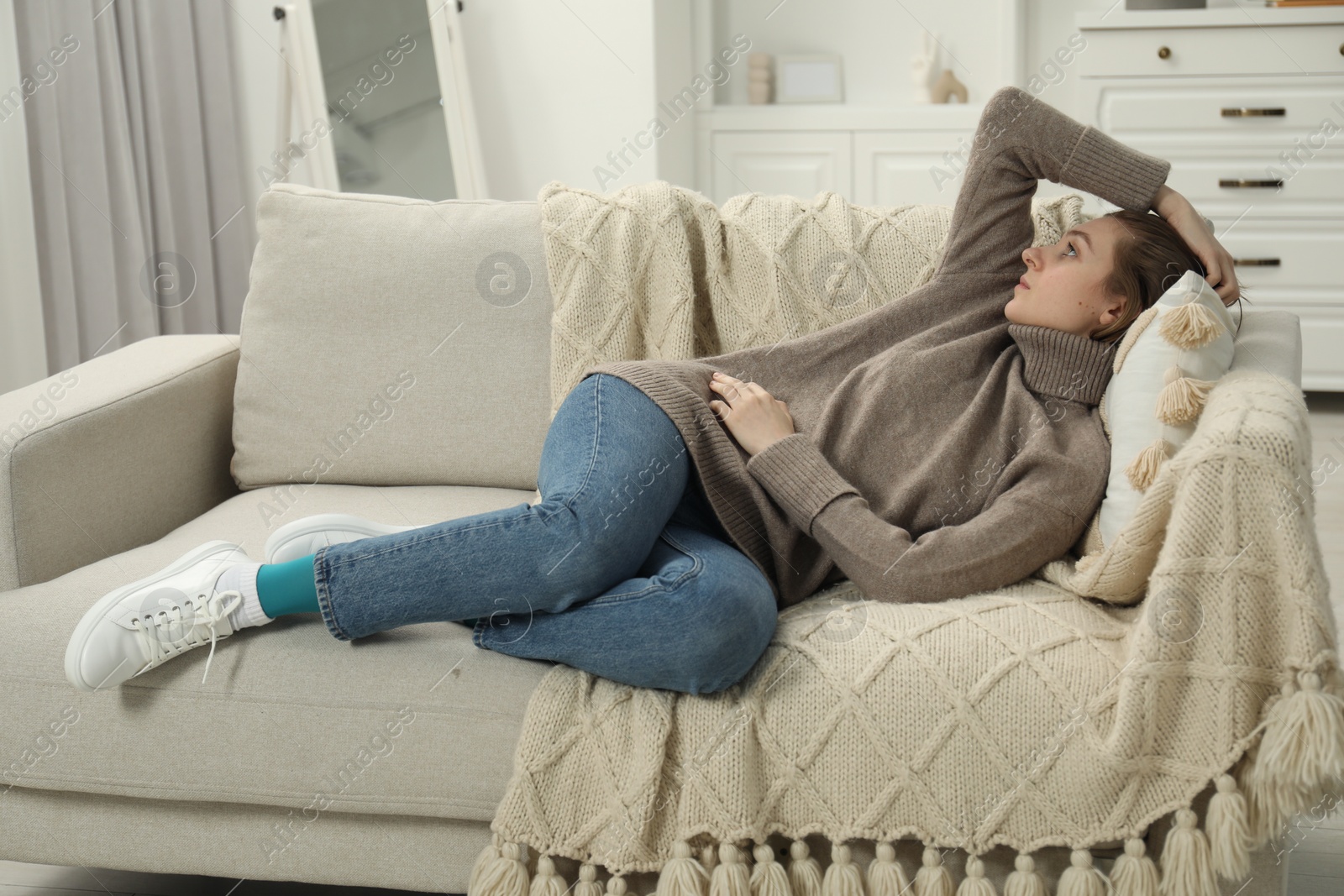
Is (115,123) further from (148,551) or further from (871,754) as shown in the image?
(871,754)

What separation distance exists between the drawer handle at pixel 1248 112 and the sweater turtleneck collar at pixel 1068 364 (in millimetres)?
2369

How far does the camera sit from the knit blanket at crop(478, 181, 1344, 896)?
3.47ft

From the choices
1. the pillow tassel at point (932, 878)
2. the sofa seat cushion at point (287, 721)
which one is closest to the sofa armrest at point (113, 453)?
the sofa seat cushion at point (287, 721)

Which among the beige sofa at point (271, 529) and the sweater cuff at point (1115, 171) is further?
the sweater cuff at point (1115, 171)

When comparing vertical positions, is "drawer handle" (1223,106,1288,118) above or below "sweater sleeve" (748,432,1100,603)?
above

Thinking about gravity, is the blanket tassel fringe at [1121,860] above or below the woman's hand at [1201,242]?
below

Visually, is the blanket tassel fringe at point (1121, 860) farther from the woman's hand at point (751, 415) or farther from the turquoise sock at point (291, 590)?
the woman's hand at point (751, 415)

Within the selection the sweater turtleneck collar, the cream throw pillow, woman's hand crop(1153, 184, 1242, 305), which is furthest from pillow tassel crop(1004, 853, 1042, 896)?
woman's hand crop(1153, 184, 1242, 305)

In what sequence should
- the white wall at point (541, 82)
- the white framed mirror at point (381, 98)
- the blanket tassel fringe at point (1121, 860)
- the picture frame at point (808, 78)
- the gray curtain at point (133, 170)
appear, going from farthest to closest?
the picture frame at point (808, 78)
the white wall at point (541, 82)
the white framed mirror at point (381, 98)
the gray curtain at point (133, 170)
the blanket tassel fringe at point (1121, 860)

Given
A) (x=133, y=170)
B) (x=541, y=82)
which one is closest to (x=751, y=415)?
(x=133, y=170)

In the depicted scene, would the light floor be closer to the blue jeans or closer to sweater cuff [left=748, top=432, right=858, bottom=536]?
the blue jeans

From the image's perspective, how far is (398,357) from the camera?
66.8 inches

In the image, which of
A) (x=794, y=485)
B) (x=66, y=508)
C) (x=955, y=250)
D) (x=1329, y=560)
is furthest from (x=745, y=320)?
(x=1329, y=560)

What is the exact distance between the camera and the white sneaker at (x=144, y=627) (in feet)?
3.86
